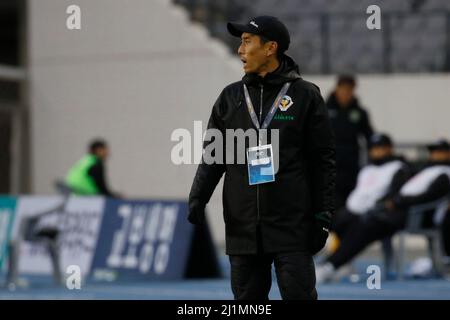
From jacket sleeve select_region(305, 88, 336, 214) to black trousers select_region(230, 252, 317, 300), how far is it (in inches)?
11.1

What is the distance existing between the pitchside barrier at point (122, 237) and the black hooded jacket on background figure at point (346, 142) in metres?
1.66

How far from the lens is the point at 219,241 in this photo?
2162cm

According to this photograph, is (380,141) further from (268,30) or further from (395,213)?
(268,30)

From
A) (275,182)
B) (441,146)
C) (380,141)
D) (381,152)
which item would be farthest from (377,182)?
(275,182)

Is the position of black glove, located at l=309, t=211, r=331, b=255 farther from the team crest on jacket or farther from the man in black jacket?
the team crest on jacket

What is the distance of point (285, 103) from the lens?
6.41 meters

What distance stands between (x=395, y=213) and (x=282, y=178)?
25.1 ft

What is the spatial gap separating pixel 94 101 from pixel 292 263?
1669 centimetres

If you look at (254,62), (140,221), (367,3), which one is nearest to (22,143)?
(367,3)

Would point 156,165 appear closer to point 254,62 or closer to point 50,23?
point 50,23

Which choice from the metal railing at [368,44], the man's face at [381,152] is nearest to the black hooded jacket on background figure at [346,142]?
the man's face at [381,152]

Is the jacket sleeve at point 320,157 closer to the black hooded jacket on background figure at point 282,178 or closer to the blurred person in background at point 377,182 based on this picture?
the black hooded jacket on background figure at point 282,178

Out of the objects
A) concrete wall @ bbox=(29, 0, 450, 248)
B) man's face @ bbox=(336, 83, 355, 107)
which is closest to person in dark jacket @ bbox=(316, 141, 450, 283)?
man's face @ bbox=(336, 83, 355, 107)
